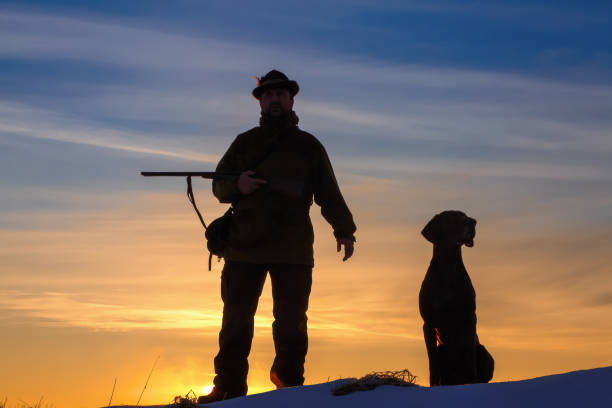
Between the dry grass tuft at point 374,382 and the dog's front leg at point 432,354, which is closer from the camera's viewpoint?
the dry grass tuft at point 374,382

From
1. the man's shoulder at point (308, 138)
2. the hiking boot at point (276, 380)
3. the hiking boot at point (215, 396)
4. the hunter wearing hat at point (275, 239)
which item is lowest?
the hiking boot at point (215, 396)

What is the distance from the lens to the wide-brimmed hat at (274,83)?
7.89 meters

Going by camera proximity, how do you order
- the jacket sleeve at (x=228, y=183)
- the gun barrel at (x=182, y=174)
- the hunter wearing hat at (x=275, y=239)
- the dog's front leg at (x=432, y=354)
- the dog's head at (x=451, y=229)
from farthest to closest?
the gun barrel at (x=182, y=174) → the dog's head at (x=451, y=229) → the jacket sleeve at (x=228, y=183) → the hunter wearing hat at (x=275, y=239) → the dog's front leg at (x=432, y=354)

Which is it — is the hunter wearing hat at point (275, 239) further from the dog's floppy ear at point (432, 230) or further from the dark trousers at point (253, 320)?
the dog's floppy ear at point (432, 230)

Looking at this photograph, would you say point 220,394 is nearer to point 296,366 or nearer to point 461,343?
point 296,366

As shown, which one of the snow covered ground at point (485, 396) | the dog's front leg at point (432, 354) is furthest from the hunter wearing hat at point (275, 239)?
the snow covered ground at point (485, 396)

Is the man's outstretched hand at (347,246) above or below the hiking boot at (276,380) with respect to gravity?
above

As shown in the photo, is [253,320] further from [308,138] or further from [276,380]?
[308,138]

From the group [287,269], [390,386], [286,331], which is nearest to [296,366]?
[286,331]

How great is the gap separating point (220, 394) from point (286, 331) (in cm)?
91

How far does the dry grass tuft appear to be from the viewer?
5215mm

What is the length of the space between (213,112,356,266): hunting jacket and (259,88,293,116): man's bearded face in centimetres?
9

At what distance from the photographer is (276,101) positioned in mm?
7895

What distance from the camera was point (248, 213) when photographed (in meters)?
7.60
